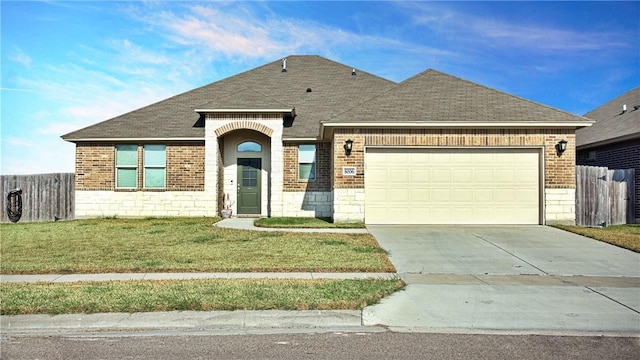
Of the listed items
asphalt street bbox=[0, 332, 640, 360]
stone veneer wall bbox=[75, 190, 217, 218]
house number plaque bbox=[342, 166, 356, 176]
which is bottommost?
asphalt street bbox=[0, 332, 640, 360]

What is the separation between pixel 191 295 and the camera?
21.3ft

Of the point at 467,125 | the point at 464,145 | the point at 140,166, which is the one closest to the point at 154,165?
the point at 140,166

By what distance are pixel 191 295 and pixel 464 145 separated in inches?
437

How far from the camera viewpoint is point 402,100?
1650 centimetres

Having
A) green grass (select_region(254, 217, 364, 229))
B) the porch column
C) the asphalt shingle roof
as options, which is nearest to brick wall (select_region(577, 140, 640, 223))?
the asphalt shingle roof

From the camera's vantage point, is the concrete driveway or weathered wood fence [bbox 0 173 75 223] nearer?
the concrete driveway

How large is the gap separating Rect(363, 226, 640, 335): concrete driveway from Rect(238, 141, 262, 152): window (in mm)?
8257

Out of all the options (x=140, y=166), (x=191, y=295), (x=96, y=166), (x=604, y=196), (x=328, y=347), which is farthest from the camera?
(x=96, y=166)

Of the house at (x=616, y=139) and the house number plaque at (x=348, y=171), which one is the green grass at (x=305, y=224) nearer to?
the house number plaque at (x=348, y=171)

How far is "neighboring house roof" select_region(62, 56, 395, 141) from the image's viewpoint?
741 inches

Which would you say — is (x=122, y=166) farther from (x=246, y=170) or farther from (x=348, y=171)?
(x=348, y=171)

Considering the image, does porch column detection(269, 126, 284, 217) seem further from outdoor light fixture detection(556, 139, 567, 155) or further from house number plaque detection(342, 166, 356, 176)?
outdoor light fixture detection(556, 139, 567, 155)

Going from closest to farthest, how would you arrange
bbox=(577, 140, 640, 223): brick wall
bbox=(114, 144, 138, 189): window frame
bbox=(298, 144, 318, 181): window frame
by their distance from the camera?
1. bbox=(577, 140, 640, 223): brick wall
2. bbox=(298, 144, 318, 181): window frame
3. bbox=(114, 144, 138, 189): window frame

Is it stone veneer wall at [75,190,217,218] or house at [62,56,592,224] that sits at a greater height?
house at [62,56,592,224]
